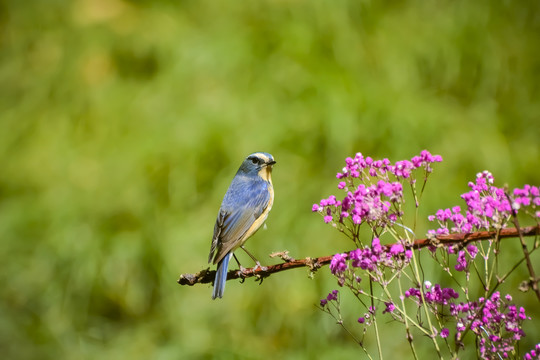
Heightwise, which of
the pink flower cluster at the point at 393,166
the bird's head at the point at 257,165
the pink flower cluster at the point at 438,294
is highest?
the bird's head at the point at 257,165

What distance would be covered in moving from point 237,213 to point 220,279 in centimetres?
42

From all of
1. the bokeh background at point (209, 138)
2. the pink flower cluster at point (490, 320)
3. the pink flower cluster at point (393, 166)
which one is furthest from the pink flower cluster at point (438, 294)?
the bokeh background at point (209, 138)

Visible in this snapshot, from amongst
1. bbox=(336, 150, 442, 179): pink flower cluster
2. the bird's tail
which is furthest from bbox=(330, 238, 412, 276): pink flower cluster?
the bird's tail

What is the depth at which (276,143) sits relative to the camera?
4.17 meters

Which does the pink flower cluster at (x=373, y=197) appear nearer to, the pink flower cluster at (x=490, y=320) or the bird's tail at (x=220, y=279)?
the pink flower cluster at (x=490, y=320)

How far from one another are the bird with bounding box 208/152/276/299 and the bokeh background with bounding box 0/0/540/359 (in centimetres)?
132

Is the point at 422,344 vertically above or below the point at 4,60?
below

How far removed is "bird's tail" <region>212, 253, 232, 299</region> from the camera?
6.01ft

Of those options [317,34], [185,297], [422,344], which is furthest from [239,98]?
[422,344]

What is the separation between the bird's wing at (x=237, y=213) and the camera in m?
2.18

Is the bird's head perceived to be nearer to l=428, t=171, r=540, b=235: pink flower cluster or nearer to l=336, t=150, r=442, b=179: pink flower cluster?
l=336, t=150, r=442, b=179: pink flower cluster

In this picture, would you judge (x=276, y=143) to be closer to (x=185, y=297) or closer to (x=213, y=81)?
(x=213, y=81)

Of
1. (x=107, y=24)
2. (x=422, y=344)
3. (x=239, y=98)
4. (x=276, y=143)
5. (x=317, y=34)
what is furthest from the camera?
(x=107, y=24)

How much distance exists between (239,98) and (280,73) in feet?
1.23
